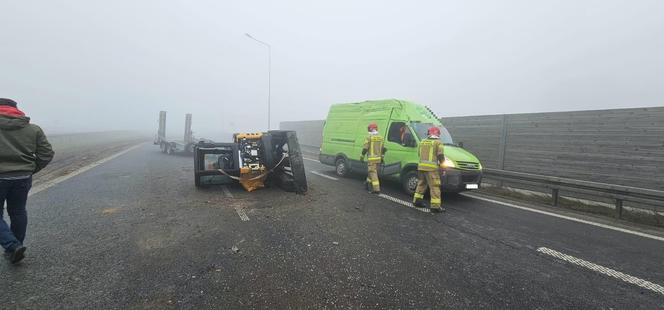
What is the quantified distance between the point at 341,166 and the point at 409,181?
2898 mm

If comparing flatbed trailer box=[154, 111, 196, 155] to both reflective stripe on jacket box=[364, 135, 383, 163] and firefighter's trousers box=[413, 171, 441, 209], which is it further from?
firefighter's trousers box=[413, 171, 441, 209]

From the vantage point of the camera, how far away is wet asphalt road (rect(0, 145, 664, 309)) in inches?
102

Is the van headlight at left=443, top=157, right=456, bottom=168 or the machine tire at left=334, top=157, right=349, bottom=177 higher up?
the van headlight at left=443, top=157, right=456, bottom=168

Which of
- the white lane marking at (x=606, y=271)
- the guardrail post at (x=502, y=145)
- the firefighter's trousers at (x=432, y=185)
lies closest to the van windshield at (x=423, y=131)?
the firefighter's trousers at (x=432, y=185)

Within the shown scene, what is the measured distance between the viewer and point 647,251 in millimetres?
3850

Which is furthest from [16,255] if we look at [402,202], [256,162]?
[402,202]

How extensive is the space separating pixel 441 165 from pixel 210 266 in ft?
15.1

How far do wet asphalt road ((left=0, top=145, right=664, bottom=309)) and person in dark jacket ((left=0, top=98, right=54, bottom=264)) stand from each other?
0.94 feet

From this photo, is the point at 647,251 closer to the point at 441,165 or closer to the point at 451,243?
the point at 451,243

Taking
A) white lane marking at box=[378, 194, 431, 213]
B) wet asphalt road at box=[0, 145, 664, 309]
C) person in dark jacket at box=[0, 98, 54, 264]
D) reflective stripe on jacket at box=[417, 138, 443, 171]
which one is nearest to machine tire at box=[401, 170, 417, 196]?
white lane marking at box=[378, 194, 431, 213]

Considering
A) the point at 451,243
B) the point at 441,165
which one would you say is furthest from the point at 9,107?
the point at 441,165

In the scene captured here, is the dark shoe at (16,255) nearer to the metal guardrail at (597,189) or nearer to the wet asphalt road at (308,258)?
the wet asphalt road at (308,258)

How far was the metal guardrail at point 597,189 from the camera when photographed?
528cm

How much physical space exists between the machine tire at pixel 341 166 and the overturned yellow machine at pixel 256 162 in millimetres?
2276
